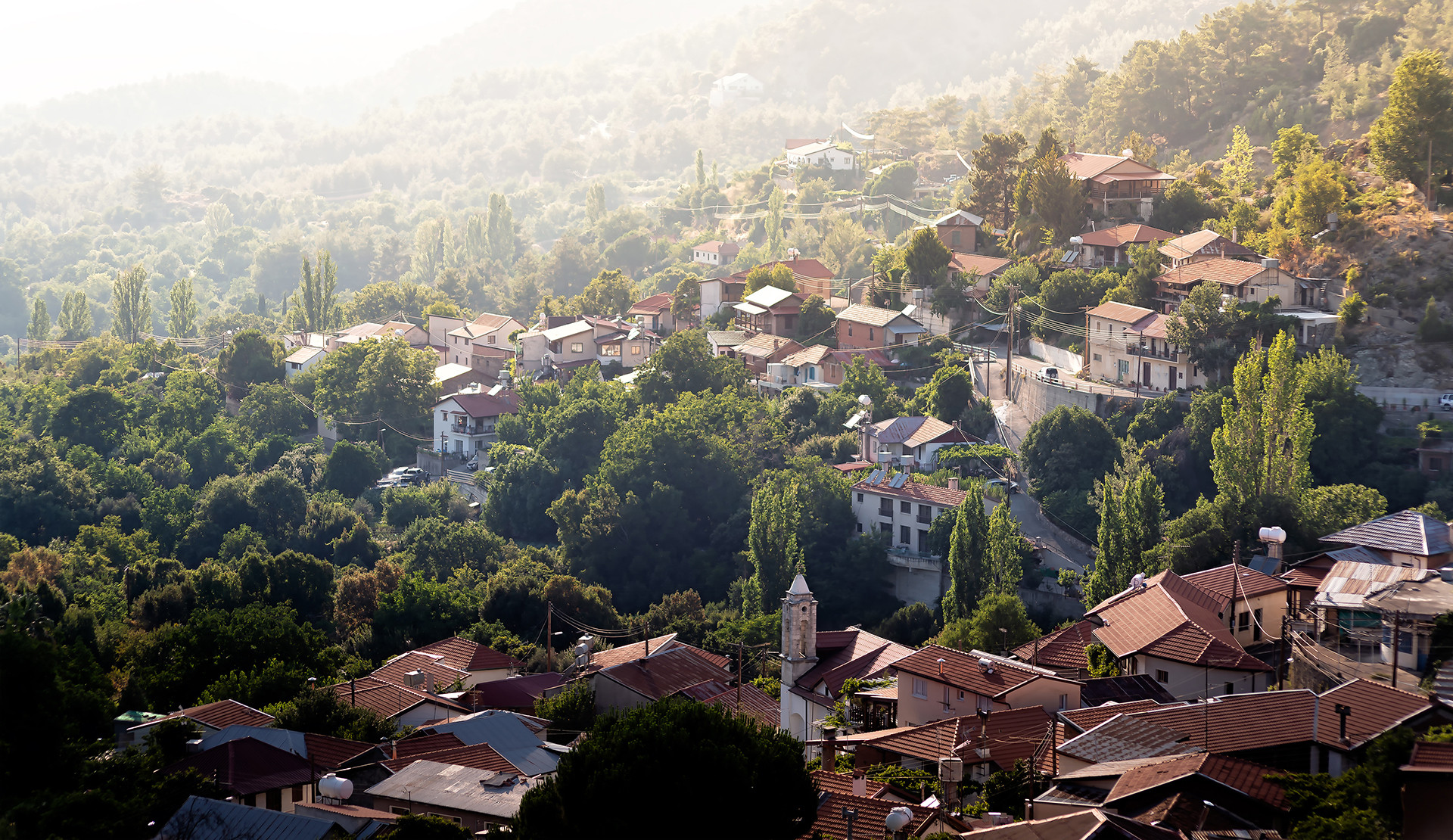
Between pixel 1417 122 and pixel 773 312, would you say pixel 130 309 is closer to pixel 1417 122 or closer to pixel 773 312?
pixel 773 312

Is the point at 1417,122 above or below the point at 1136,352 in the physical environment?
above

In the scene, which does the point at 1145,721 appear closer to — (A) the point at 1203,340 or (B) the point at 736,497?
(A) the point at 1203,340

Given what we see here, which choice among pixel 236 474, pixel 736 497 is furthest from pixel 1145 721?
pixel 236 474

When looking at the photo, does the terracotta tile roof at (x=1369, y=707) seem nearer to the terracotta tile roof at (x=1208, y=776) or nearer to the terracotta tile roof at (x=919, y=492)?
the terracotta tile roof at (x=1208, y=776)

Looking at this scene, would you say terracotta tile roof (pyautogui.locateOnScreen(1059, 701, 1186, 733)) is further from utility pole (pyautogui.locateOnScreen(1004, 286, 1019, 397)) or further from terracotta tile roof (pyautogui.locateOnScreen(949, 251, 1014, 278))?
terracotta tile roof (pyautogui.locateOnScreen(949, 251, 1014, 278))

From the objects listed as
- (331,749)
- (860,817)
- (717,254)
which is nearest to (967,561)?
(331,749)

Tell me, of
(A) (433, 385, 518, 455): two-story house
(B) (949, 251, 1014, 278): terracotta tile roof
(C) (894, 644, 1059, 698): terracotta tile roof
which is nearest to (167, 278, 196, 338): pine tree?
(A) (433, 385, 518, 455): two-story house

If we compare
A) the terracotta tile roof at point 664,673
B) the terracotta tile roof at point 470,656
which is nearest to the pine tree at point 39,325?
the terracotta tile roof at point 470,656
